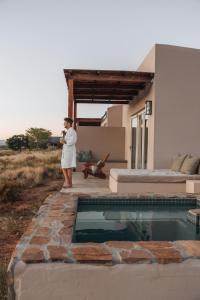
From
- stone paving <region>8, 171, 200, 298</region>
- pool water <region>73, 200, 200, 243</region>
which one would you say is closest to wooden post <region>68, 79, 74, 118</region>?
pool water <region>73, 200, 200, 243</region>

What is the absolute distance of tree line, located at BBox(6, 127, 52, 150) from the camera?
51875 millimetres

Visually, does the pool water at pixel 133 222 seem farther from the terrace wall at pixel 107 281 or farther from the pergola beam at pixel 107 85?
the pergola beam at pixel 107 85

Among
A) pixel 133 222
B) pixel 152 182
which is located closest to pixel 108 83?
pixel 152 182

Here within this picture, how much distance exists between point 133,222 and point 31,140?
5132cm

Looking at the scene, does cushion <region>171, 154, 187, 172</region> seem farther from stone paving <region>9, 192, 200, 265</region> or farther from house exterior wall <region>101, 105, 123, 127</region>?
house exterior wall <region>101, 105, 123, 127</region>

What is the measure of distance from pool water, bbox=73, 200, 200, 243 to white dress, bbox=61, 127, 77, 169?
2.59 metres

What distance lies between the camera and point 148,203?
607cm

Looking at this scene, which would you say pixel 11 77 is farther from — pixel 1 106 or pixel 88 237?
pixel 88 237

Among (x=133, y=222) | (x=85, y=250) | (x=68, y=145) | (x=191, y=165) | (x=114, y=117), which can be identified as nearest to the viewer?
(x=85, y=250)

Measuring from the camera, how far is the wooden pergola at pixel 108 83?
9.03m

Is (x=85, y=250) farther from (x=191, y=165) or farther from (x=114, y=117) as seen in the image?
(x=114, y=117)

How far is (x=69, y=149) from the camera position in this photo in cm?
841

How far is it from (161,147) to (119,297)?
22.0 feet

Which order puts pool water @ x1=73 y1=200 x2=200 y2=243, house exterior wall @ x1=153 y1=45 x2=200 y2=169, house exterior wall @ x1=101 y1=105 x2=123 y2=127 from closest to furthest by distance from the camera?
pool water @ x1=73 y1=200 x2=200 y2=243 < house exterior wall @ x1=153 y1=45 x2=200 y2=169 < house exterior wall @ x1=101 y1=105 x2=123 y2=127
